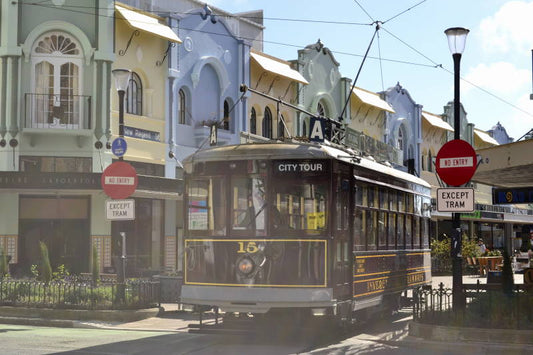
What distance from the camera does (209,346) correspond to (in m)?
13.4

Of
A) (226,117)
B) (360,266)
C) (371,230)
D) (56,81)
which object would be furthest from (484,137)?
(360,266)

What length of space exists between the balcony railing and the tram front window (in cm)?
1553

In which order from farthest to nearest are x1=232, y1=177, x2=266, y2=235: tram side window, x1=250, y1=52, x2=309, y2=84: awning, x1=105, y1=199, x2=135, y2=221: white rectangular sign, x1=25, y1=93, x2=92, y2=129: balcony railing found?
x1=250, y1=52, x2=309, y2=84: awning < x1=25, y1=93, x2=92, y2=129: balcony railing < x1=105, y1=199, x2=135, y2=221: white rectangular sign < x1=232, y1=177, x2=266, y2=235: tram side window

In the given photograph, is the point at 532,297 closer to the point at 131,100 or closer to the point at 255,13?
the point at 131,100

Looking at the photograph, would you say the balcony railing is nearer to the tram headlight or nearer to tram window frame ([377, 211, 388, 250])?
tram window frame ([377, 211, 388, 250])

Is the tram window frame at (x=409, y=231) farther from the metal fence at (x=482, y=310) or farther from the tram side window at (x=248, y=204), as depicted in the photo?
the tram side window at (x=248, y=204)

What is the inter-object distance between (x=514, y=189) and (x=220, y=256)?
6.42 meters

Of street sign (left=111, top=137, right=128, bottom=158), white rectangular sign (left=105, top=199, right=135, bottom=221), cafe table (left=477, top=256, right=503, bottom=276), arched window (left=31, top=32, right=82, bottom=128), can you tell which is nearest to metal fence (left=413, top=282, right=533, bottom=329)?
white rectangular sign (left=105, top=199, right=135, bottom=221)

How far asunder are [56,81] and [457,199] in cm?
1748

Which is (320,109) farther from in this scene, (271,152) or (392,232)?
(271,152)

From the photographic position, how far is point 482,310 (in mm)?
13648

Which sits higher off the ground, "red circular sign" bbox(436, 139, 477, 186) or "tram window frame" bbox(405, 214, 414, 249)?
"red circular sign" bbox(436, 139, 477, 186)

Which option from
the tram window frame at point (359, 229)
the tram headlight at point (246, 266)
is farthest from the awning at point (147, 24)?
the tram headlight at point (246, 266)

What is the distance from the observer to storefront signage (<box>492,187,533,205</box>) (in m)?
16.5
